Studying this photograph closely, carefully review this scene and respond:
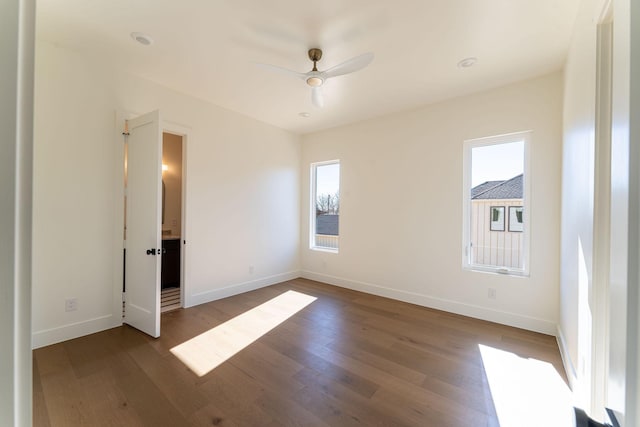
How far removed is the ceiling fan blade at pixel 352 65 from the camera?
2186mm

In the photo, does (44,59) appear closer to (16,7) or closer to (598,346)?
(16,7)

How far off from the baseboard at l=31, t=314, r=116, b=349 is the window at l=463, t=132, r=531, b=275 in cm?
439

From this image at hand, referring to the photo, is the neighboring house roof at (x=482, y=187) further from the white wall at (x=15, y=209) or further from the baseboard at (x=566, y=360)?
the white wall at (x=15, y=209)

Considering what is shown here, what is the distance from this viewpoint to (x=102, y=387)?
204 cm

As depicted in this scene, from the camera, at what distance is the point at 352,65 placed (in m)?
2.32

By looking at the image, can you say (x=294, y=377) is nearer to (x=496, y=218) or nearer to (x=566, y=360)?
(x=566, y=360)

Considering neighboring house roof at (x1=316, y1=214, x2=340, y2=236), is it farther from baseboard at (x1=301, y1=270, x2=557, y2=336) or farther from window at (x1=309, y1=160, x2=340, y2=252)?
baseboard at (x1=301, y1=270, x2=557, y2=336)

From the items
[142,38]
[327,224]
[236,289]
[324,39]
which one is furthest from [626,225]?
[327,224]

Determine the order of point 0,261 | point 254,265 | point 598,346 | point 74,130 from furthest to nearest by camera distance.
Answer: point 254,265 → point 74,130 → point 598,346 → point 0,261

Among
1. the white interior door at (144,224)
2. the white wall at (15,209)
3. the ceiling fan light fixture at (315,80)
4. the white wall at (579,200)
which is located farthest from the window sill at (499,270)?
the white wall at (15,209)

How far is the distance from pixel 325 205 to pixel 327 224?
1.23 ft

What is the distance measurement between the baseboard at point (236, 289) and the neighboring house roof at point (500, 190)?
11.2 ft

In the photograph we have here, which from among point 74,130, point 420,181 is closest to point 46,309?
point 74,130

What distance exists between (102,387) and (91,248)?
4.96 ft
